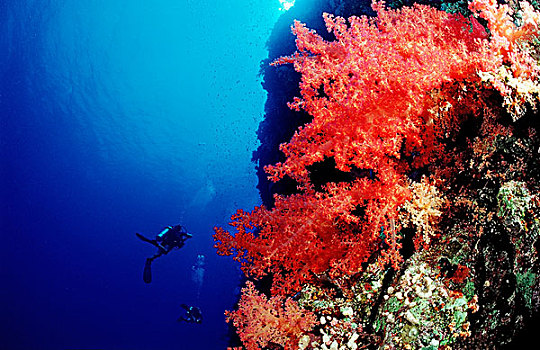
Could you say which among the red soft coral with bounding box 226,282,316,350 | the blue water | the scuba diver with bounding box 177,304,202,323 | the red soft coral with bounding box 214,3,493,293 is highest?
the blue water

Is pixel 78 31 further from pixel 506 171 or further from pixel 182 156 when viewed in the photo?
pixel 506 171

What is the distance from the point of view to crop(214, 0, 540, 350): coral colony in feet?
8.47

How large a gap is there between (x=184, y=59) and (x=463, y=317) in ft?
160

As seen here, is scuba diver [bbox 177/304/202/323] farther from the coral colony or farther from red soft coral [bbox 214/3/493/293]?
red soft coral [bbox 214/3/493/293]

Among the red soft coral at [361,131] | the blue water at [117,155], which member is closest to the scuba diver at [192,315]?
the red soft coral at [361,131]

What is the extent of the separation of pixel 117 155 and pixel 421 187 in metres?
Result: 50.4

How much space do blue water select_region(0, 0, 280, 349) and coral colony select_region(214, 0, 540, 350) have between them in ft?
107

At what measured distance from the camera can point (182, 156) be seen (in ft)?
172

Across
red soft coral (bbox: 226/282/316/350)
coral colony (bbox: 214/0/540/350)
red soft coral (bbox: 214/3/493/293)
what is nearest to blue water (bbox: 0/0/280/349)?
red soft coral (bbox: 214/3/493/293)

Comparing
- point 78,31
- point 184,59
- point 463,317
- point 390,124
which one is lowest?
point 463,317

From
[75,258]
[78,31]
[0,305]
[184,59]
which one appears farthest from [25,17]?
[0,305]

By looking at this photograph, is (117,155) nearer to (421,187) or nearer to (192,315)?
(192,315)

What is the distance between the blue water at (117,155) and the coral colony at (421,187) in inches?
1282

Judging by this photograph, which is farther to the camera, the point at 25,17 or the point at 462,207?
the point at 25,17
